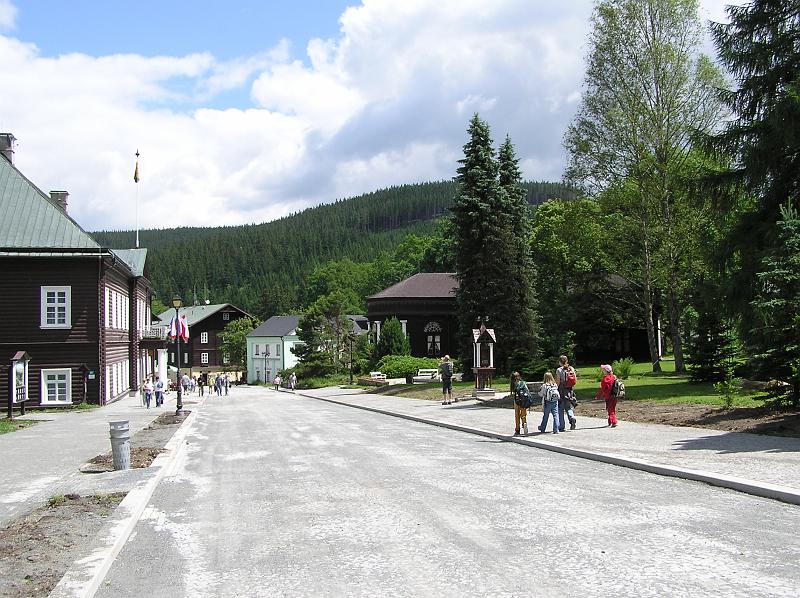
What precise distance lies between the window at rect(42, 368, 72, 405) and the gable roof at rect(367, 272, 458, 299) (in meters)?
31.4

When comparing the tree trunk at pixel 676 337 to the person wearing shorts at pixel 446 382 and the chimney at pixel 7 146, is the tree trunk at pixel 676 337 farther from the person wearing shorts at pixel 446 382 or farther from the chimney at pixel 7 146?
the chimney at pixel 7 146

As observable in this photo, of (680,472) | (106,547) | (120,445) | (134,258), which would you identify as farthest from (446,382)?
(134,258)

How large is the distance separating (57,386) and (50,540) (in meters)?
31.2

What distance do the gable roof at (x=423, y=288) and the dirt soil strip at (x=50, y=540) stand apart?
52996 mm

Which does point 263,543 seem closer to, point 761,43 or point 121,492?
point 121,492

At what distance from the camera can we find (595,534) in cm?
779

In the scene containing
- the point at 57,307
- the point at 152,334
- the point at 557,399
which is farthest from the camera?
the point at 152,334

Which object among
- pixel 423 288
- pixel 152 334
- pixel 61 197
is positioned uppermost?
pixel 61 197

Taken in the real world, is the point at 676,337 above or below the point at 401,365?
above

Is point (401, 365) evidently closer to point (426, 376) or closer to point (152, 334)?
point (426, 376)

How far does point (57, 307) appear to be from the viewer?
3662cm

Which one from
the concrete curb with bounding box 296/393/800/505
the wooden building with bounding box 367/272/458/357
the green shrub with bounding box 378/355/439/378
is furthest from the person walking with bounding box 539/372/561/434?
the wooden building with bounding box 367/272/458/357

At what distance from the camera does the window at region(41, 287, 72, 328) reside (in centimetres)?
3650

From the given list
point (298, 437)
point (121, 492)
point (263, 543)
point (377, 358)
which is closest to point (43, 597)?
point (263, 543)
